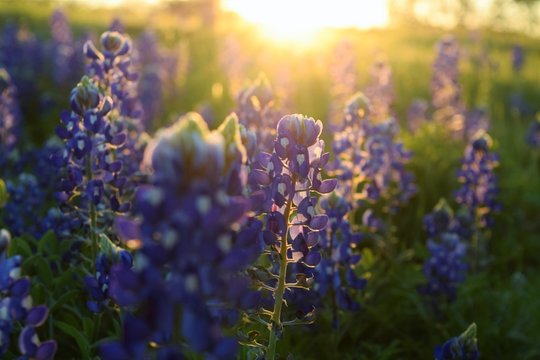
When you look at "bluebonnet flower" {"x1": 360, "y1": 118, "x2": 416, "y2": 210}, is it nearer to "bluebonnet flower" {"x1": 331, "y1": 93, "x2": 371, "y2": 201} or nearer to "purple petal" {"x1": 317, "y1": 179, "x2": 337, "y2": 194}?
"bluebonnet flower" {"x1": 331, "y1": 93, "x2": 371, "y2": 201}

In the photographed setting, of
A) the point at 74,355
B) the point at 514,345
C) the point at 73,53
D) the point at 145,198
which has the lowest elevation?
the point at 514,345

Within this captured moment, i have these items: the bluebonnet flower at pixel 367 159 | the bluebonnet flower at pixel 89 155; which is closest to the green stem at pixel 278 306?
the bluebonnet flower at pixel 89 155

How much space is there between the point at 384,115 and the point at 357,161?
11.9 feet

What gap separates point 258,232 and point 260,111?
1.91 meters

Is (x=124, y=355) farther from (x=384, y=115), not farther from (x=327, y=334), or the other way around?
(x=384, y=115)

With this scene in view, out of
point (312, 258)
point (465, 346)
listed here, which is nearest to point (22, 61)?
point (312, 258)

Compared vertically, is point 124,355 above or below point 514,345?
above

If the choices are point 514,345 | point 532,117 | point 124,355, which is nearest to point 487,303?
point 514,345

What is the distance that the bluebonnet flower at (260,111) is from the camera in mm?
4367

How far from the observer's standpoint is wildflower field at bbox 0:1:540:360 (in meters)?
1.66

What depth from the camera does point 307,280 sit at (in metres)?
2.77

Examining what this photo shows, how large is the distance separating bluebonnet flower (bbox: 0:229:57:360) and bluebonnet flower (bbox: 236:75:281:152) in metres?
2.33

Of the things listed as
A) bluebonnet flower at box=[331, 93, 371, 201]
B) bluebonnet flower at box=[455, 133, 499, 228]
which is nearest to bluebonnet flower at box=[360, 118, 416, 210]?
bluebonnet flower at box=[331, 93, 371, 201]

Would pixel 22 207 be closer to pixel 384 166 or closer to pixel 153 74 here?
pixel 384 166
